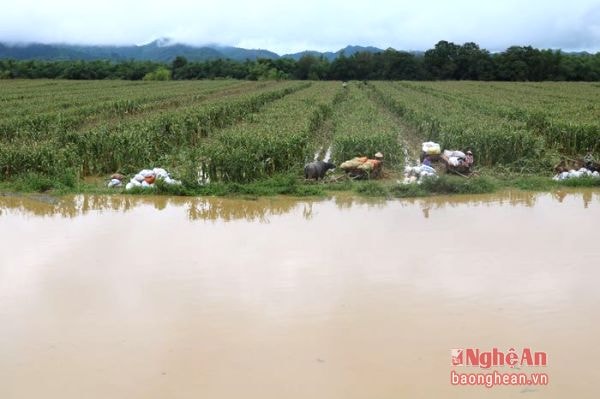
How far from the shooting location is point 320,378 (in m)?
4.55

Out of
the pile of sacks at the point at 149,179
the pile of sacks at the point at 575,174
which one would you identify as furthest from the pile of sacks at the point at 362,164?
the pile of sacks at the point at 575,174

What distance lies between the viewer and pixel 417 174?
12.0m

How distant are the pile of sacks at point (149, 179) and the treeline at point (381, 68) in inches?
2684

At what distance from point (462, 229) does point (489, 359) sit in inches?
157

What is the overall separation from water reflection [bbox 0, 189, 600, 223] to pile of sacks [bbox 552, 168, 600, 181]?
633 millimetres

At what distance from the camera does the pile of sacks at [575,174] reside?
12.0 metres

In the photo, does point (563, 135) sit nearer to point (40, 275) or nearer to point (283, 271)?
point (283, 271)

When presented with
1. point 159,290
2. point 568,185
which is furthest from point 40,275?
point 568,185

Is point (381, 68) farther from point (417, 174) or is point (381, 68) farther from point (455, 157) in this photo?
point (417, 174)

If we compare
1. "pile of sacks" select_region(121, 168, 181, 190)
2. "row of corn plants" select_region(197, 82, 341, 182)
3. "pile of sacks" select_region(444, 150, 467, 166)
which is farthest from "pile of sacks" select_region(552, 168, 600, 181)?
"pile of sacks" select_region(121, 168, 181, 190)

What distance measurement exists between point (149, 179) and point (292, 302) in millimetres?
6707

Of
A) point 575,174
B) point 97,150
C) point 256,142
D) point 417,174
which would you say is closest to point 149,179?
point 256,142

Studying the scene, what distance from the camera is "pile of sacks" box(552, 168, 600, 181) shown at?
12.0 m

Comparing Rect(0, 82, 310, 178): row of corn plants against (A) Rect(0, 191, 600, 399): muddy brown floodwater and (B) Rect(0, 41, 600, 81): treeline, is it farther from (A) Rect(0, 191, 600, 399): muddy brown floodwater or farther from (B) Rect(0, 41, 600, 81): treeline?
(B) Rect(0, 41, 600, 81): treeline
